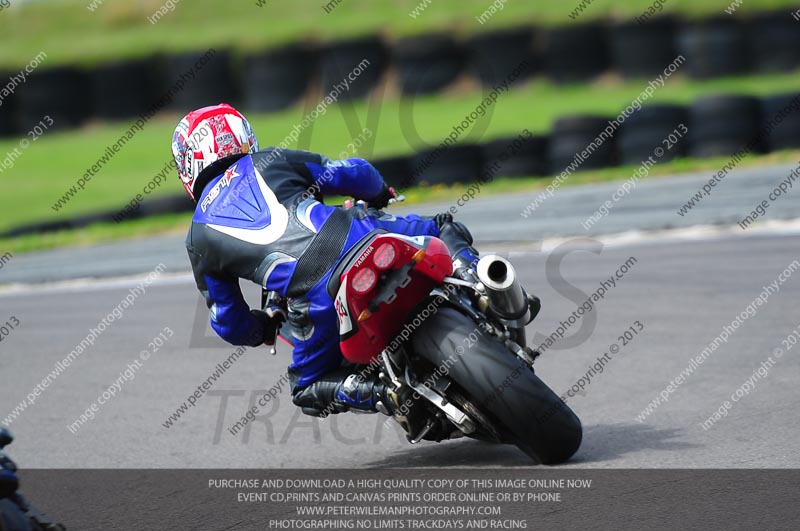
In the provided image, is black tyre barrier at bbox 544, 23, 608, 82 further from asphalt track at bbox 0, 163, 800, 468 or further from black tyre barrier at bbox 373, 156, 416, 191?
asphalt track at bbox 0, 163, 800, 468

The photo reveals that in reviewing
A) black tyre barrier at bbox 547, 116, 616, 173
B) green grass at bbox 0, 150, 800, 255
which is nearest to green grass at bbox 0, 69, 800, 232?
green grass at bbox 0, 150, 800, 255

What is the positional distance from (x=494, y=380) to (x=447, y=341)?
0.74 feet

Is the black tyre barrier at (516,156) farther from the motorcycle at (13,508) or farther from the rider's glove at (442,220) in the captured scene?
the motorcycle at (13,508)

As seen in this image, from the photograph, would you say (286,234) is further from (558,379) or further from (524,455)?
(558,379)

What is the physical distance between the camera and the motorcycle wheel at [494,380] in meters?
4.39

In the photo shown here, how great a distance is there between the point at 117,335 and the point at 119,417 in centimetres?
236

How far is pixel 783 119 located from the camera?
14211 mm

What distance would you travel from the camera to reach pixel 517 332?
477 cm

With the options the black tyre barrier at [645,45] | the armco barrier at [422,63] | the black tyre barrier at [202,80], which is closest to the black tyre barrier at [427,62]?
the armco barrier at [422,63]

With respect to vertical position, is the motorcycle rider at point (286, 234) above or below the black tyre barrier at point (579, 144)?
above

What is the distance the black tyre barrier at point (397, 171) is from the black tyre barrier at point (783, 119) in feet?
14.5

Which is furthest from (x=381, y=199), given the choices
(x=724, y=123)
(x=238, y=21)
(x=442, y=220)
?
(x=238, y=21)

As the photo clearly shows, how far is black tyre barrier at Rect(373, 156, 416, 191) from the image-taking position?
15.2 m

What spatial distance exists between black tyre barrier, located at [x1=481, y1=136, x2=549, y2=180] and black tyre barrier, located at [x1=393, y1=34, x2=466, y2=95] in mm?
8594
